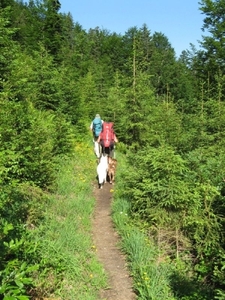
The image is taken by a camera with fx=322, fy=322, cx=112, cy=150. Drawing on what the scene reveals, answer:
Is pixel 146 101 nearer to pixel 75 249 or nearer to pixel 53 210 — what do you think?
pixel 53 210

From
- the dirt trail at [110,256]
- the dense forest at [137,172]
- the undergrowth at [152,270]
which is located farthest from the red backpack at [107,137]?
the undergrowth at [152,270]

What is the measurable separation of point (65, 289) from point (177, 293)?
5.67 feet

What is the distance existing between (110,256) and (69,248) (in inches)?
35.0

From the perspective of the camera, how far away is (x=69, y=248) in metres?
5.78

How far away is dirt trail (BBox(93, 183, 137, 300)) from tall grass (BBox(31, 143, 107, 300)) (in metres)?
0.16

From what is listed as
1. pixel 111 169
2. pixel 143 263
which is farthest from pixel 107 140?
pixel 143 263

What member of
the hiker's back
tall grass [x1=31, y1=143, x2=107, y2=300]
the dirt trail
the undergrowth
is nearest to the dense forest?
the undergrowth

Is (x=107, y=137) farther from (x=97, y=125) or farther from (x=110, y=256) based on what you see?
(x=110, y=256)

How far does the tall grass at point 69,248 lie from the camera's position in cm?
489

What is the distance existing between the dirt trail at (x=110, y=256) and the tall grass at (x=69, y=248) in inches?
6.4

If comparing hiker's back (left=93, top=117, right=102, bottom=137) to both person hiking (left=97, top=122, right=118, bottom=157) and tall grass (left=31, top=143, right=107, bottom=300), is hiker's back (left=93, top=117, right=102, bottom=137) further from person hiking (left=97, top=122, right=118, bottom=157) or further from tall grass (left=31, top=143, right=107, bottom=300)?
tall grass (left=31, top=143, right=107, bottom=300)

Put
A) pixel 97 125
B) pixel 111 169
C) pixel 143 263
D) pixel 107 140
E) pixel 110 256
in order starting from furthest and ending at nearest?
1. pixel 97 125
2. pixel 107 140
3. pixel 111 169
4. pixel 110 256
5. pixel 143 263

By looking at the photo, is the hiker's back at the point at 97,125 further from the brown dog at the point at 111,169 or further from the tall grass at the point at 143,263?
the tall grass at the point at 143,263

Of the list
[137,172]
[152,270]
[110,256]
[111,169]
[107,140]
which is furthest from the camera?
[107,140]
